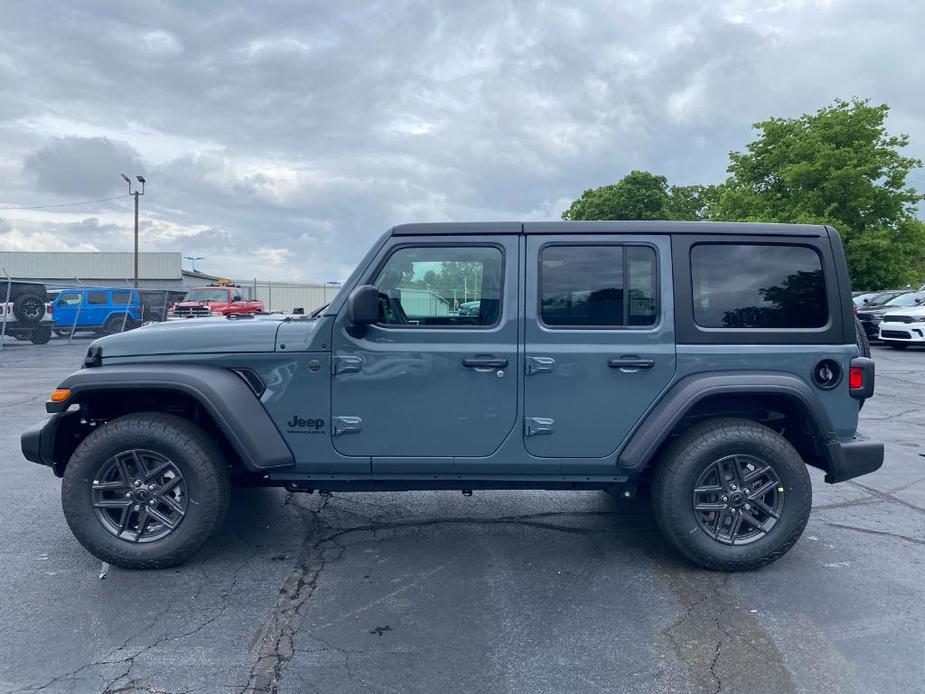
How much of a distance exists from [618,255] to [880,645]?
2302mm

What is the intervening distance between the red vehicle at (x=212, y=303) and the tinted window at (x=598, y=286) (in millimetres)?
20280

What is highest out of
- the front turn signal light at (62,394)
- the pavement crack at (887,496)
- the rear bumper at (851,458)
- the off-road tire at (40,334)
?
the off-road tire at (40,334)

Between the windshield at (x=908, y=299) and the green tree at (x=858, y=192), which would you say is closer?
the windshield at (x=908, y=299)

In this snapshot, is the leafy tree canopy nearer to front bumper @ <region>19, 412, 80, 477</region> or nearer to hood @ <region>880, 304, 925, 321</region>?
hood @ <region>880, 304, 925, 321</region>

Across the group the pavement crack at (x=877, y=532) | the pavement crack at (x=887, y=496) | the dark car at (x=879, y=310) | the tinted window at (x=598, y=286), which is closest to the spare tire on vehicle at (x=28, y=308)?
the tinted window at (x=598, y=286)

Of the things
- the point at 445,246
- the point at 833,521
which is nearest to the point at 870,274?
the point at 833,521

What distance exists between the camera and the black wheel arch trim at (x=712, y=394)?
12.9 feet

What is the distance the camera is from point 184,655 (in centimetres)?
320

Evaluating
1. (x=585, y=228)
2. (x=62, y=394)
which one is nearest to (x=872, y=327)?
(x=585, y=228)

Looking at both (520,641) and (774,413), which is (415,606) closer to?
(520,641)

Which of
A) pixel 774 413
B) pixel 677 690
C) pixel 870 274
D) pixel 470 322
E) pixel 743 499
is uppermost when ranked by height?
pixel 870 274

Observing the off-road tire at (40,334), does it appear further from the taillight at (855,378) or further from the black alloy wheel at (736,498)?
the taillight at (855,378)

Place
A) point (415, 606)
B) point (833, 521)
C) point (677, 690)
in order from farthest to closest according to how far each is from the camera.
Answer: point (833, 521), point (415, 606), point (677, 690)

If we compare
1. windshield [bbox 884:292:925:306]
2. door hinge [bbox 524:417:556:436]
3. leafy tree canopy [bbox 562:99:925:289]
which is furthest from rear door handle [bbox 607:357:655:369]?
leafy tree canopy [bbox 562:99:925:289]
